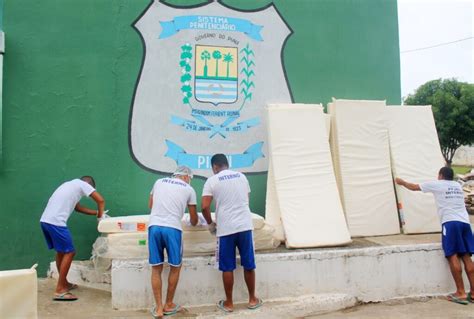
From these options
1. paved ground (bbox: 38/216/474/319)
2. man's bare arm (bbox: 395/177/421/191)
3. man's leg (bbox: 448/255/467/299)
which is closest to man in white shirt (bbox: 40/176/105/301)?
paved ground (bbox: 38/216/474/319)

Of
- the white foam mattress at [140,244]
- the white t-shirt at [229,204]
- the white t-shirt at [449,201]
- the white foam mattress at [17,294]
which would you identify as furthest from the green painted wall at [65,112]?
the white foam mattress at [17,294]

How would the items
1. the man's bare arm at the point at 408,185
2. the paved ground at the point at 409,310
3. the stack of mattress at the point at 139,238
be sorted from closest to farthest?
the paved ground at the point at 409,310 → the stack of mattress at the point at 139,238 → the man's bare arm at the point at 408,185

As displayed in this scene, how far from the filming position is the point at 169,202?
4.59 metres

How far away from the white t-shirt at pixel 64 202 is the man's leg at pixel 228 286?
6.25 ft

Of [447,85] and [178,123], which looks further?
[447,85]

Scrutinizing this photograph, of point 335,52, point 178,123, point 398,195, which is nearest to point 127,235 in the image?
point 178,123

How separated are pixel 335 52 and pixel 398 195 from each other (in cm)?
239

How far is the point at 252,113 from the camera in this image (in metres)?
Result: 6.47

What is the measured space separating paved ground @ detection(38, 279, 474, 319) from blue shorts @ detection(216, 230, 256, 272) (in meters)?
0.50

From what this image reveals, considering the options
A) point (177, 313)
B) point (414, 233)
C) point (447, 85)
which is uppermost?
point (447, 85)

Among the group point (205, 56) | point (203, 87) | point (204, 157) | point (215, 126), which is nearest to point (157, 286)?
point (204, 157)

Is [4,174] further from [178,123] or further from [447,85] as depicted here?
[447,85]

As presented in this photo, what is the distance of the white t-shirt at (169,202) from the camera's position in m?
4.57

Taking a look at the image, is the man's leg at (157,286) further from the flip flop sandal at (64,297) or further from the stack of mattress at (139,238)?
the flip flop sandal at (64,297)
